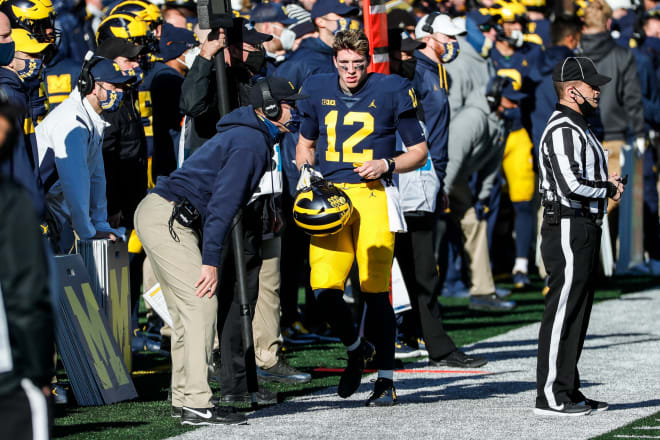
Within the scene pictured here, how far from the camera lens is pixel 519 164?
14.0 m

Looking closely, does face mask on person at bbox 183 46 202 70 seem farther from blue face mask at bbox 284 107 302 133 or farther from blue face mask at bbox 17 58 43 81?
blue face mask at bbox 284 107 302 133

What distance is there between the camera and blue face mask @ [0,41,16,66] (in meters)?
7.33

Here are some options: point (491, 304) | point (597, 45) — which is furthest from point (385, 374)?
point (597, 45)

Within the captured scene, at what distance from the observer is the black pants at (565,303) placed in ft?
23.3

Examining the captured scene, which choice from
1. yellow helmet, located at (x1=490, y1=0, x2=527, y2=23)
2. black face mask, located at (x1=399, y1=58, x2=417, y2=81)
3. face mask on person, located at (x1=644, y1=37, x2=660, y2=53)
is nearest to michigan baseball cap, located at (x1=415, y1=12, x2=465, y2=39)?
black face mask, located at (x1=399, y1=58, x2=417, y2=81)

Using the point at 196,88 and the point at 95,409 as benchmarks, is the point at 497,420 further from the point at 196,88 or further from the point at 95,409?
the point at 196,88

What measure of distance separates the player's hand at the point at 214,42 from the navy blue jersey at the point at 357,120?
0.69 metres

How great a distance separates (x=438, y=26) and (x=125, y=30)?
100 inches

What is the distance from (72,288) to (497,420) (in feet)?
8.92

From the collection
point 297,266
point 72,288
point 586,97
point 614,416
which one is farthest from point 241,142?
point 297,266

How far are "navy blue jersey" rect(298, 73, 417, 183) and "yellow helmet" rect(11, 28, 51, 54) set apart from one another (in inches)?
69.2

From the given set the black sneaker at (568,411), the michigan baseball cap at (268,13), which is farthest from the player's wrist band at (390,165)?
the michigan baseball cap at (268,13)

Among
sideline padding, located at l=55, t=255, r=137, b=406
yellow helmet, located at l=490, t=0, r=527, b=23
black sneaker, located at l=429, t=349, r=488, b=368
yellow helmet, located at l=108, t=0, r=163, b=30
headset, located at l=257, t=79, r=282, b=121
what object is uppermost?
yellow helmet, located at l=490, t=0, r=527, b=23

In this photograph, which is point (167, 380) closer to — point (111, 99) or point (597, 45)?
point (111, 99)
